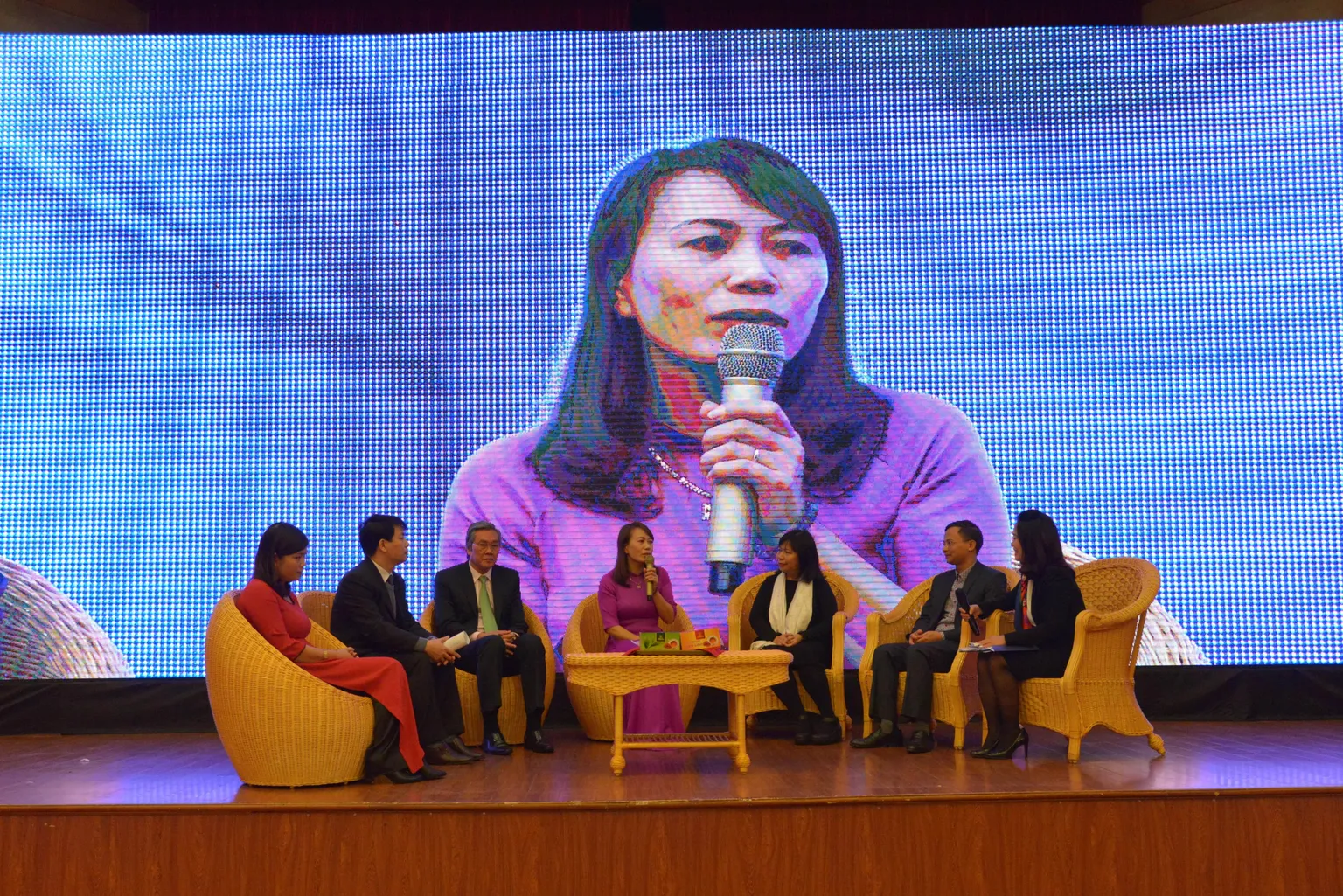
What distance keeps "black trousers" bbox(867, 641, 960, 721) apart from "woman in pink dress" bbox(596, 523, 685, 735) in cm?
86

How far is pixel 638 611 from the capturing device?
17.0ft

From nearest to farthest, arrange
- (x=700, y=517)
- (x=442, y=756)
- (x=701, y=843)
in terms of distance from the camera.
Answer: (x=701, y=843), (x=442, y=756), (x=700, y=517)

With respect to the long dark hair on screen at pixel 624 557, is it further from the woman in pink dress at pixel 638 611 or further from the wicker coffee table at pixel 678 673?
the wicker coffee table at pixel 678 673

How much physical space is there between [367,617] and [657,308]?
232 centimetres

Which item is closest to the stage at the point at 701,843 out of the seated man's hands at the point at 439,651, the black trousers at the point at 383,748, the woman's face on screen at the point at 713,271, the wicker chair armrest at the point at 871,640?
the black trousers at the point at 383,748

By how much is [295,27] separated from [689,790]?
4.77 m

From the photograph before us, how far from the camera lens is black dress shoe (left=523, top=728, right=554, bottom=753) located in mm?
4859

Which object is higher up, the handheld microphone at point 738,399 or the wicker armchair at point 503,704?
A: the handheld microphone at point 738,399

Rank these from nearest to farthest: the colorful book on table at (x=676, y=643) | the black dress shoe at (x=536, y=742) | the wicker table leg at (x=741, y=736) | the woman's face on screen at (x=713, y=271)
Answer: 1. the wicker table leg at (x=741, y=736)
2. the colorful book on table at (x=676, y=643)
3. the black dress shoe at (x=536, y=742)
4. the woman's face on screen at (x=713, y=271)

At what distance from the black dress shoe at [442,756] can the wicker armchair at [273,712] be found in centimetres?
46

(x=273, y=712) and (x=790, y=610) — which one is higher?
(x=790, y=610)

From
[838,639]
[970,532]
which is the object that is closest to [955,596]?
[970,532]

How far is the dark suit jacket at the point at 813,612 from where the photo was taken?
5129mm

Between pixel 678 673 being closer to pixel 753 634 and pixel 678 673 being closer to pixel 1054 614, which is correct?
pixel 753 634
